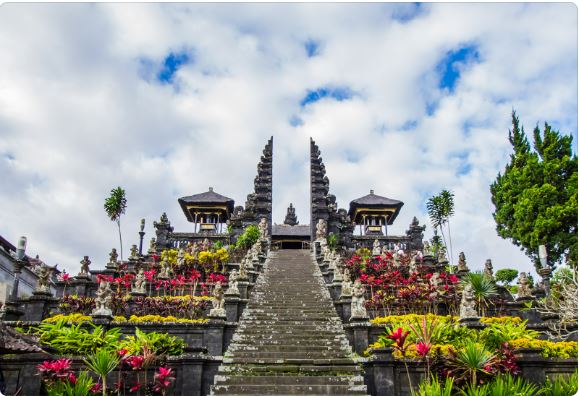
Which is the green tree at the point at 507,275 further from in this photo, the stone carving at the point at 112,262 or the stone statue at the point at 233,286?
the stone carving at the point at 112,262

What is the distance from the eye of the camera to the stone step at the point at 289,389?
9.55m

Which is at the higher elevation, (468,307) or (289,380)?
(468,307)

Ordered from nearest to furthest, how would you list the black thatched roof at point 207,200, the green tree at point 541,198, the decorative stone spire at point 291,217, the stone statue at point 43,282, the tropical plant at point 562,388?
1. the tropical plant at point 562,388
2. the stone statue at point 43,282
3. the green tree at point 541,198
4. the black thatched roof at point 207,200
5. the decorative stone spire at point 291,217

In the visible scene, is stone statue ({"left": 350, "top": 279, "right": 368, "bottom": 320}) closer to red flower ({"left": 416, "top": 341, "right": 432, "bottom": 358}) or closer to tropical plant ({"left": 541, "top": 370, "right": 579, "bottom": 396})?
red flower ({"left": 416, "top": 341, "right": 432, "bottom": 358})

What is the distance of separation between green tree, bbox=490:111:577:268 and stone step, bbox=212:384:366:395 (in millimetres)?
17184

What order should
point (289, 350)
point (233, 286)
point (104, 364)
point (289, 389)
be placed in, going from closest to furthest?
point (104, 364)
point (289, 389)
point (289, 350)
point (233, 286)

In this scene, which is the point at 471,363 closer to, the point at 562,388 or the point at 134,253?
the point at 562,388

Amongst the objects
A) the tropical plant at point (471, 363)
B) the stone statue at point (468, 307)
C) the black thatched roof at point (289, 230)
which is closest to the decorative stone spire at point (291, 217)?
the black thatched roof at point (289, 230)

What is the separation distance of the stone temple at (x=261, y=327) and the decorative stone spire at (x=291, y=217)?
1480 centimetres

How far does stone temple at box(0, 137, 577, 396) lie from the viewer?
8.27 metres

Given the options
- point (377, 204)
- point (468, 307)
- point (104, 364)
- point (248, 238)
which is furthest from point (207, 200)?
point (104, 364)

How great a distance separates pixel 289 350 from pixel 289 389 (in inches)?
65.8

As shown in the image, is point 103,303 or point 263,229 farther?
point 263,229

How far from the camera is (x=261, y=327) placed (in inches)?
497
